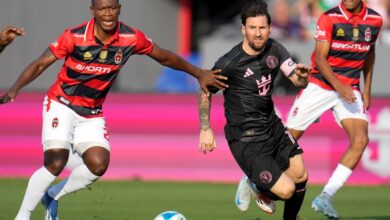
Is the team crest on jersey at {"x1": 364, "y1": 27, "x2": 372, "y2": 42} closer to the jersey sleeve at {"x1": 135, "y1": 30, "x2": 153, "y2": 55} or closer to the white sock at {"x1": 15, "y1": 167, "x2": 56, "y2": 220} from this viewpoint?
the jersey sleeve at {"x1": 135, "y1": 30, "x2": 153, "y2": 55}

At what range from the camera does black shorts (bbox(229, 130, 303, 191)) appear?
1045cm

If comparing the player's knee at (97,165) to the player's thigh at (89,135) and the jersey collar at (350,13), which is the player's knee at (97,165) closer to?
the player's thigh at (89,135)

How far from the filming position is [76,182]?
10.7 meters

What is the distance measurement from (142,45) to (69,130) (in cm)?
120

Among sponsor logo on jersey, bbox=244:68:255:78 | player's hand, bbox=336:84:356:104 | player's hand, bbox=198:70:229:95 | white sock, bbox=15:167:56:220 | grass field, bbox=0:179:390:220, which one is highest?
sponsor logo on jersey, bbox=244:68:255:78

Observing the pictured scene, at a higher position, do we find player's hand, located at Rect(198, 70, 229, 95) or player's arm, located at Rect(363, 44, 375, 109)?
player's hand, located at Rect(198, 70, 229, 95)

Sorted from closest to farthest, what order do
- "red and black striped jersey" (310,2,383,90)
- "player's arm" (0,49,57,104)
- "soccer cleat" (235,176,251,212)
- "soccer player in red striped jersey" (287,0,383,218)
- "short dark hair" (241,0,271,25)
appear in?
"player's arm" (0,49,57,104), "short dark hair" (241,0,271,25), "soccer cleat" (235,176,251,212), "soccer player in red striped jersey" (287,0,383,218), "red and black striped jersey" (310,2,383,90)

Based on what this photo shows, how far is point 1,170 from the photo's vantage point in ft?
55.5

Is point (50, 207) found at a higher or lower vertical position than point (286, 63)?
lower

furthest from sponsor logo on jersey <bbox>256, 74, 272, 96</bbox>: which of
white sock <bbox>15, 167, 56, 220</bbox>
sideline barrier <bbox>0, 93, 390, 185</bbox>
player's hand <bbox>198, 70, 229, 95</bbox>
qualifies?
sideline barrier <bbox>0, 93, 390, 185</bbox>

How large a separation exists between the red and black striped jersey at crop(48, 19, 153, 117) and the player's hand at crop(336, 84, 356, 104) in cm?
256

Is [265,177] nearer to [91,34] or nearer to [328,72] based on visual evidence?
[328,72]

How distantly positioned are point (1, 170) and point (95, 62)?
686 cm

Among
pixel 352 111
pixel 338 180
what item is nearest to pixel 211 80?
pixel 338 180
